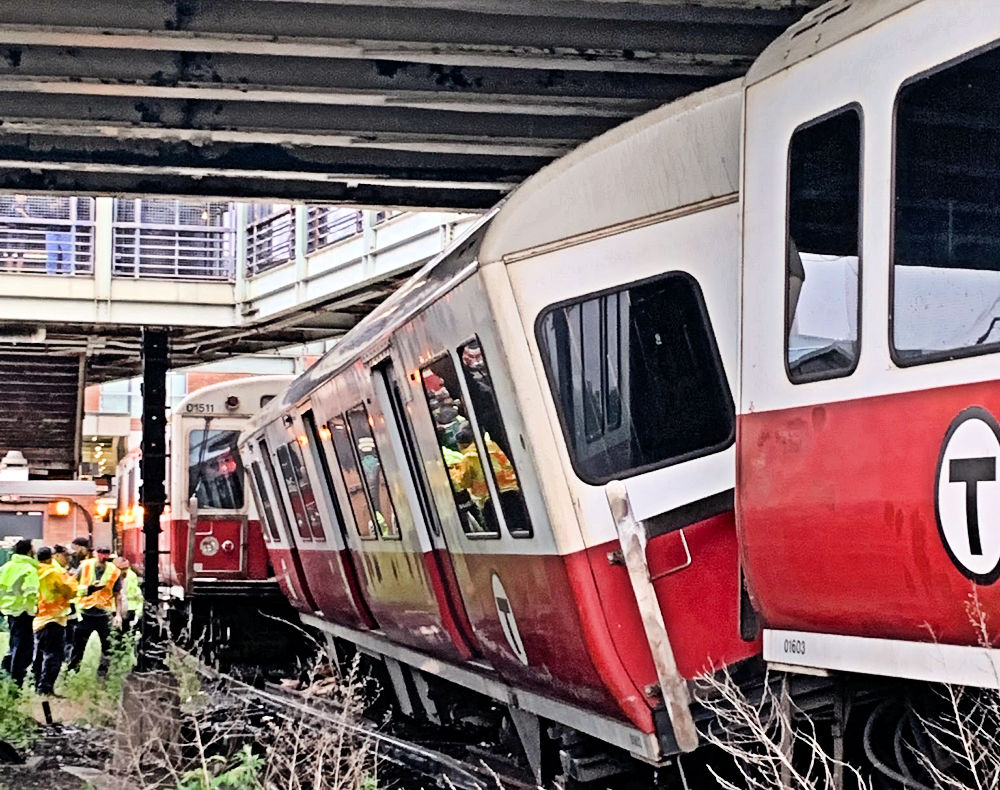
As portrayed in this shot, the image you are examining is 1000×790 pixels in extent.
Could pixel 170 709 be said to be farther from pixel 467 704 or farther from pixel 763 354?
pixel 763 354

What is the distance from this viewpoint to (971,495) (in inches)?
167

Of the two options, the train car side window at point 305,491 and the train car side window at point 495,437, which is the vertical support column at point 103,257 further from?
the train car side window at point 495,437

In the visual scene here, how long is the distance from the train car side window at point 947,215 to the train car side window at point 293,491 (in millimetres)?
10760

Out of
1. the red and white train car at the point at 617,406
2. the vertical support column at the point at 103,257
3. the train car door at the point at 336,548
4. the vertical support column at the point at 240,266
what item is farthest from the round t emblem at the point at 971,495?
the vertical support column at the point at 240,266

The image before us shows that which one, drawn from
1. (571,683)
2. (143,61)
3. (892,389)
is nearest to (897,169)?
(892,389)

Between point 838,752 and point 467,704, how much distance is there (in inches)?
270

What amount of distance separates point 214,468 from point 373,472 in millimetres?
10272

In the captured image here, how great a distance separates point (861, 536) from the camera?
15.4ft

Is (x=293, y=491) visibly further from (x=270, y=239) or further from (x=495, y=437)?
(x=495, y=437)

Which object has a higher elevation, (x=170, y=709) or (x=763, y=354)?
(x=763, y=354)

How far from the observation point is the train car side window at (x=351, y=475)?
11.4 meters

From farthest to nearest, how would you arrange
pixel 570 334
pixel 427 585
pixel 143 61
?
1. pixel 427 585
2. pixel 143 61
3. pixel 570 334

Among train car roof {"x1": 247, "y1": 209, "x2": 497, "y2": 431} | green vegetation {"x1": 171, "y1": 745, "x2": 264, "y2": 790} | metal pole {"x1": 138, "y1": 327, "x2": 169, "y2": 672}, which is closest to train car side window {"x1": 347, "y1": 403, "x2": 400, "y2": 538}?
train car roof {"x1": 247, "y1": 209, "x2": 497, "y2": 431}

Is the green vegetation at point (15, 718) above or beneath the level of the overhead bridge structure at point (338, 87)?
beneath
